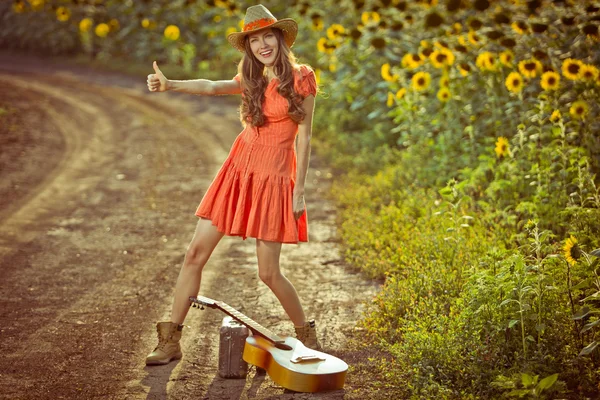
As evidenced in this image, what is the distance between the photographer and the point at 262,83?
4633 millimetres

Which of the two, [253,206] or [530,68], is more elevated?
[530,68]

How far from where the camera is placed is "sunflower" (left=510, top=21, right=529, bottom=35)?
7.86 metres

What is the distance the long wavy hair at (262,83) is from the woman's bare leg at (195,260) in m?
0.66

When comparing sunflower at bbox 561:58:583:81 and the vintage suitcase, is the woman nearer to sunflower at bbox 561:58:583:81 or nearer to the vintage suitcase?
the vintage suitcase

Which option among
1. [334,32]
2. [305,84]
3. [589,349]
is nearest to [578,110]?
[305,84]

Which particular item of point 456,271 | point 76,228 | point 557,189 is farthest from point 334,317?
point 76,228

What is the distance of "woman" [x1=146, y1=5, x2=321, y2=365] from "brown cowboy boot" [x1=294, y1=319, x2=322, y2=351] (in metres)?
0.27

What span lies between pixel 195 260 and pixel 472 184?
10.00 feet

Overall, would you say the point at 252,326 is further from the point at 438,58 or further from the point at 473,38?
the point at 473,38

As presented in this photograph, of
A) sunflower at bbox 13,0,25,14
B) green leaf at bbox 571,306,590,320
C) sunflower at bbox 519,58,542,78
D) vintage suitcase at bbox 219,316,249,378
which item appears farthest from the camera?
sunflower at bbox 13,0,25,14

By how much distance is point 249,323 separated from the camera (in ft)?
15.1

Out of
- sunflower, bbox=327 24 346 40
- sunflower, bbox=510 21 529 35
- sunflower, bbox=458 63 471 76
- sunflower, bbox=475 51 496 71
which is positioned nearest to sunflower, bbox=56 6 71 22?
sunflower, bbox=327 24 346 40

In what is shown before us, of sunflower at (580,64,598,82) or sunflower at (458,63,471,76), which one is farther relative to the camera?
sunflower at (458,63,471,76)

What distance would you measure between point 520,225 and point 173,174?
15.5 ft
